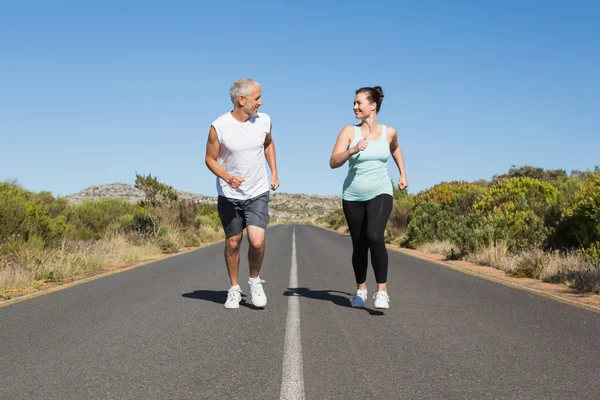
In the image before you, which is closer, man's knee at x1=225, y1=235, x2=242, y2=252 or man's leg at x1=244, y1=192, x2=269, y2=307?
man's leg at x1=244, y1=192, x2=269, y2=307

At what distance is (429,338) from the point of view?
17.4 feet

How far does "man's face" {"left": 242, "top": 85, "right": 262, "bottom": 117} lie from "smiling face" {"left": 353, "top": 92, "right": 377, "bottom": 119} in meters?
1.08

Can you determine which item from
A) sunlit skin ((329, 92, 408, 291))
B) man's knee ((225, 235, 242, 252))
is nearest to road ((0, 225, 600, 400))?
man's knee ((225, 235, 242, 252))

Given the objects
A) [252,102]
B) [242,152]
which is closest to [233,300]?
[242,152]

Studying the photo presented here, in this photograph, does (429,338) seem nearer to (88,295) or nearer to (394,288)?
(394,288)

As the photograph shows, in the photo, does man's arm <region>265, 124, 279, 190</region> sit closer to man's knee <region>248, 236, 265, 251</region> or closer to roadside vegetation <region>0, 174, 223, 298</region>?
man's knee <region>248, 236, 265, 251</region>

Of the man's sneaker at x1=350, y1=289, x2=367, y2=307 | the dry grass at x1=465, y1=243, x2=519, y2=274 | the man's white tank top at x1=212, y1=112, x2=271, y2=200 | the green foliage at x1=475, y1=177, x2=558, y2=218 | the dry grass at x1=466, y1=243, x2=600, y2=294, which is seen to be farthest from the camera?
the green foliage at x1=475, y1=177, x2=558, y2=218

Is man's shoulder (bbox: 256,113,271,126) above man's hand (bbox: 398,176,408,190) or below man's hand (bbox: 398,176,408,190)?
above

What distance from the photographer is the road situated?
379cm

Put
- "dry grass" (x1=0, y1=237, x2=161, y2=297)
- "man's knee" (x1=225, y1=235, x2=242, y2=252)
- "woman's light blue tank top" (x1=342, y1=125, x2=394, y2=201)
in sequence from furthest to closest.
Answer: "dry grass" (x1=0, y1=237, x2=161, y2=297)
"man's knee" (x1=225, y1=235, x2=242, y2=252)
"woman's light blue tank top" (x1=342, y1=125, x2=394, y2=201)

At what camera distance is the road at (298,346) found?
3787 mm

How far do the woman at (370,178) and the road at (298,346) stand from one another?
79 cm

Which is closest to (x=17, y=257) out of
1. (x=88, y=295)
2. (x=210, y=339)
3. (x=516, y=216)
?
(x=88, y=295)

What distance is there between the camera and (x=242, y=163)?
20.6ft
